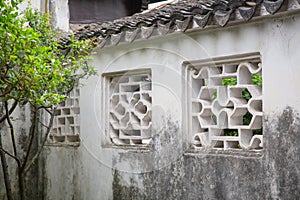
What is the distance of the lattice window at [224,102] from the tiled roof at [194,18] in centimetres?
48

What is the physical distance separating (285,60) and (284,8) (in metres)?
0.52

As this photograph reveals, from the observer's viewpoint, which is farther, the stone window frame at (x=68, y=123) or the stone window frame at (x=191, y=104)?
the stone window frame at (x=68, y=123)

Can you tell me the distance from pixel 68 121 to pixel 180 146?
285 cm

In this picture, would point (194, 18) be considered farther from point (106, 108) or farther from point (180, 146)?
point (106, 108)

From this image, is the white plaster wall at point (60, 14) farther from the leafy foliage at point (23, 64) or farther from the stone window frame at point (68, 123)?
the leafy foliage at point (23, 64)

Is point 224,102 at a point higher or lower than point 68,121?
higher

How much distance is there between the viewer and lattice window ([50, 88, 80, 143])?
8383 mm

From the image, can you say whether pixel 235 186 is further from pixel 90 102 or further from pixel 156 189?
pixel 90 102

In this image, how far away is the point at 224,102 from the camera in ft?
19.1

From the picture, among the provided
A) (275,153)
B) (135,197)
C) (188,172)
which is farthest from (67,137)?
(275,153)

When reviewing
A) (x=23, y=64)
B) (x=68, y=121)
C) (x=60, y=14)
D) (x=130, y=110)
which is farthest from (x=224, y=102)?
(x=60, y=14)

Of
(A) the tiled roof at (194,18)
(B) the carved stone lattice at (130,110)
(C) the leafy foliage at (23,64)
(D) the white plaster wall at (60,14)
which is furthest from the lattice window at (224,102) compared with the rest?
→ (D) the white plaster wall at (60,14)

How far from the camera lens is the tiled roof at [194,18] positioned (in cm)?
487

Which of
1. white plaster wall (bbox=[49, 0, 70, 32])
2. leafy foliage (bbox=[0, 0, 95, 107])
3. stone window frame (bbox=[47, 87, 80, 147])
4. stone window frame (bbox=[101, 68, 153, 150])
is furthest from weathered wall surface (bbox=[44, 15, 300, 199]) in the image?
white plaster wall (bbox=[49, 0, 70, 32])
